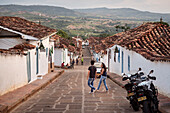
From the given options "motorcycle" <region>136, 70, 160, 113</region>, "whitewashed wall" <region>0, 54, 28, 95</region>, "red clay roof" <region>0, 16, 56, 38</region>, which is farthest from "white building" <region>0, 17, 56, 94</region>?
"motorcycle" <region>136, 70, 160, 113</region>

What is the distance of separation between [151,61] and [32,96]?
646 cm

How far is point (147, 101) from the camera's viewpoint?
8.25 meters

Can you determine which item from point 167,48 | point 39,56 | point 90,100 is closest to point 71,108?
point 90,100

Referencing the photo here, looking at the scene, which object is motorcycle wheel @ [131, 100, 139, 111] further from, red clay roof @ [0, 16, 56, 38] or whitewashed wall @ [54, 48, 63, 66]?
whitewashed wall @ [54, 48, 63, 66]

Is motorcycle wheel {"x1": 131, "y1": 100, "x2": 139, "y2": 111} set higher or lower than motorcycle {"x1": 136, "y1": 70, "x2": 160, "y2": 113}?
lower

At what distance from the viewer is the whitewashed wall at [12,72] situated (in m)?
12.4

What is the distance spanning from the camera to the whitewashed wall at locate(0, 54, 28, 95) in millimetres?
12414

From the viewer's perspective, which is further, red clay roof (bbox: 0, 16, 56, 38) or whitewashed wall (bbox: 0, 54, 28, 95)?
red clay roof (bbox: 0, 16, 56, 38)

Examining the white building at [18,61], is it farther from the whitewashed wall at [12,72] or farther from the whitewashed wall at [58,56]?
the whitewashed wall at [58,56]

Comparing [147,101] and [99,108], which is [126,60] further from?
[147,101]

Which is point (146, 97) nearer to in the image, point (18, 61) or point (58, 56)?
point (18, 61)

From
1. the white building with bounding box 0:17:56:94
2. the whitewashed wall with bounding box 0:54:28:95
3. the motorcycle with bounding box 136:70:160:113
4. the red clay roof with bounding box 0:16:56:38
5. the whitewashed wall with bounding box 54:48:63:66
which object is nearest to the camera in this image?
the motorcycle with bounding box 136:70:160:113

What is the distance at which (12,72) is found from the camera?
1391cm

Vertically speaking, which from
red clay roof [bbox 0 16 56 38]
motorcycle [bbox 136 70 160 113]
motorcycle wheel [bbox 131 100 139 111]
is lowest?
motorcycle wheel [bbox 131 100 139 111]
